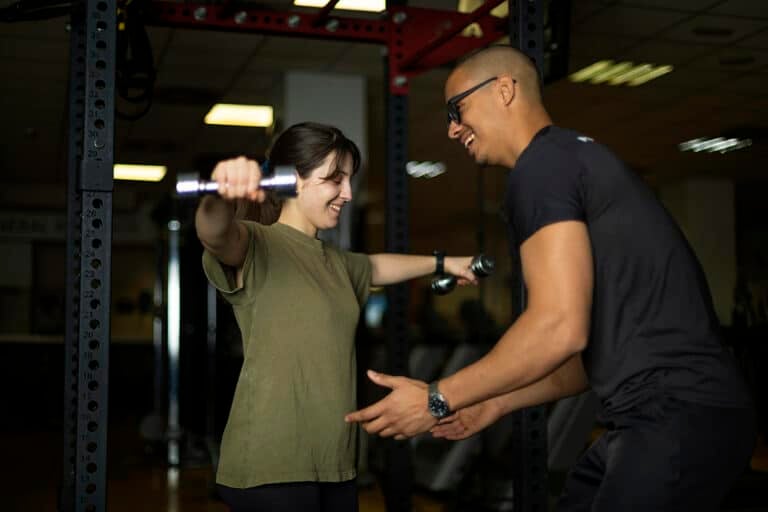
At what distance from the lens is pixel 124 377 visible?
452 inches

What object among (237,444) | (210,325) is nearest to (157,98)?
(210,325)

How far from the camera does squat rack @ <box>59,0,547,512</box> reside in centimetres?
203

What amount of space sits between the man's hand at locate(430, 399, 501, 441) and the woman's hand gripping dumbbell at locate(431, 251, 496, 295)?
1.21ft

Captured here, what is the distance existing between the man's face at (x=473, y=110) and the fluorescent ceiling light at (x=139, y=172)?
898 centimetres

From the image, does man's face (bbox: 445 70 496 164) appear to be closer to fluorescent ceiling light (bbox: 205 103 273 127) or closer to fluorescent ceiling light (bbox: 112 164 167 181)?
fluorescent ceiling light (bbox: 205 103 273 127)

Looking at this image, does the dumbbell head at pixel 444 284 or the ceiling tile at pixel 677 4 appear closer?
the dumbbell head at pixel 444 284

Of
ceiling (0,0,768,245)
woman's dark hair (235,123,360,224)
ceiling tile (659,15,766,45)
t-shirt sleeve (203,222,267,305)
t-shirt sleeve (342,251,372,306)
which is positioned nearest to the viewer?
t-shirt sleeve (203,222,267,305)

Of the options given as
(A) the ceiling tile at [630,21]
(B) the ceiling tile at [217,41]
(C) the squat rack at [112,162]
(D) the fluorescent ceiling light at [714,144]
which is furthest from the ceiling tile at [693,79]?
(C) the squat rack at [112,162]

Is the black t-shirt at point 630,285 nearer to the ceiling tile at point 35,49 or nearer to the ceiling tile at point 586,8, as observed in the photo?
the ceiling tile at point 586,8

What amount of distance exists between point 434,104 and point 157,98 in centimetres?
223

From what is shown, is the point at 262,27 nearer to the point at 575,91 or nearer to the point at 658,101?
the point at 575,91

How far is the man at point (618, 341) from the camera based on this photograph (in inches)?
60.1

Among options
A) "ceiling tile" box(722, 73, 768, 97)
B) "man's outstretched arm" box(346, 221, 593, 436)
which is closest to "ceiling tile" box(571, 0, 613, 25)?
"ceiling tile" box(722, 73, 768, 97)

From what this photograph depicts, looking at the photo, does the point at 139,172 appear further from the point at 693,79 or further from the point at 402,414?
the point at 402,414
